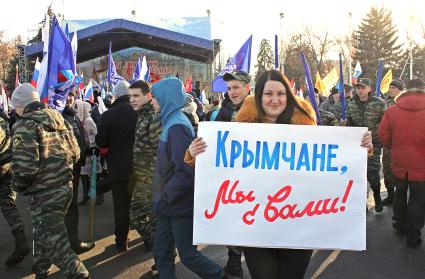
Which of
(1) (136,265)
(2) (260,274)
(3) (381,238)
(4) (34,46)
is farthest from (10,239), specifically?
(4) (34,46)

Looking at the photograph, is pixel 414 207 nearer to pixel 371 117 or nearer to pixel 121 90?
pixel 371 117

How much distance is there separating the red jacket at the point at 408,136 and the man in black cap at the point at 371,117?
1347mm

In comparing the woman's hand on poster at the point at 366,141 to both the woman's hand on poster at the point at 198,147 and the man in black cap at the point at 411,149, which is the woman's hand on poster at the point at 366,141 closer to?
the woman's hand on poster at the point at 198,147

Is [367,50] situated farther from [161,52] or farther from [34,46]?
[34,46]

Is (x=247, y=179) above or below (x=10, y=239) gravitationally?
above

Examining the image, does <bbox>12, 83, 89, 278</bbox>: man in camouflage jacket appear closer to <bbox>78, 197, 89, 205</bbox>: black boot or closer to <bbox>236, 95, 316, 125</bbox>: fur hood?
<bbox>236, 95, 316, 125</bbox>: fur hood

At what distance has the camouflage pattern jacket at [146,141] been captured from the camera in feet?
16.3

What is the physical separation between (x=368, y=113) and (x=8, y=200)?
5.03m

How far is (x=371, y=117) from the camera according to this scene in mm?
6730

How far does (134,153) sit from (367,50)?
51.1 meters

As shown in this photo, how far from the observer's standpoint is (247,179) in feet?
8.87

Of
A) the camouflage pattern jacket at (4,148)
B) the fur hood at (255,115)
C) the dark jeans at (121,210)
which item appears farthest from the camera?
the dark jeans at (121,210)

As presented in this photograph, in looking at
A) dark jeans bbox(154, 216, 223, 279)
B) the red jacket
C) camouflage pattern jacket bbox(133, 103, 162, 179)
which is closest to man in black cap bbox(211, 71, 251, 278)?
dark jeans bbox(154, 216, 223, 279)

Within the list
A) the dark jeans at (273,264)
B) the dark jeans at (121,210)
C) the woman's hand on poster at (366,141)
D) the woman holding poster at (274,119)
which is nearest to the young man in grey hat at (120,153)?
the dark jeans at (121,210)
